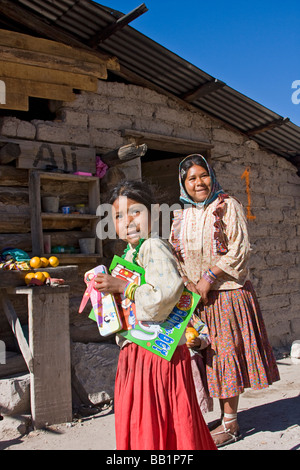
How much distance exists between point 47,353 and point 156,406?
179 cm

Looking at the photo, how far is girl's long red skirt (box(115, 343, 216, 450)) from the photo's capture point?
206 cm

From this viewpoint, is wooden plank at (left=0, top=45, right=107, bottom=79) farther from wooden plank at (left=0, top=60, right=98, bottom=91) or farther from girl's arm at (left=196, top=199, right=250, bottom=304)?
girl's arm at (left=196, top=199, right=250, bottom=304)

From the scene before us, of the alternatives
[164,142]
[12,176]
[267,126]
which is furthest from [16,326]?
[267,126]

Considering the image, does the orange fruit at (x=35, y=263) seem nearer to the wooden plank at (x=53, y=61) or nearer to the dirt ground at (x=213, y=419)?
the dirt ground at (x=213, y=419)

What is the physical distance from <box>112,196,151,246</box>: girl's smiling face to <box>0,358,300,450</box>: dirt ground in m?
1.68

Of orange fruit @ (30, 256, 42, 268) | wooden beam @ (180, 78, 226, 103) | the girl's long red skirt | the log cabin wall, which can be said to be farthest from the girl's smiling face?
wooden beam @ (180, 78, 226, 103)

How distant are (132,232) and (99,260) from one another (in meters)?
2.69

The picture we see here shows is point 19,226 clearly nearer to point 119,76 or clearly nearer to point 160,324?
point 119,76

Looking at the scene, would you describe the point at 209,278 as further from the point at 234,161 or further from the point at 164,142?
the point at 234,161

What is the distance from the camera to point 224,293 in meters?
3.15

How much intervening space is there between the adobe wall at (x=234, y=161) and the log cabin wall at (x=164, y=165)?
11 millimetres

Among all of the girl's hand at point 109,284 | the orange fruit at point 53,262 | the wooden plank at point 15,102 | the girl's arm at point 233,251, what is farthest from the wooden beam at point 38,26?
the girl's hand at point 109,284

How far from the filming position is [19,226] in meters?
4.36

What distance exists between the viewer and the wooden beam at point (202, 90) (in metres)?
5.29
